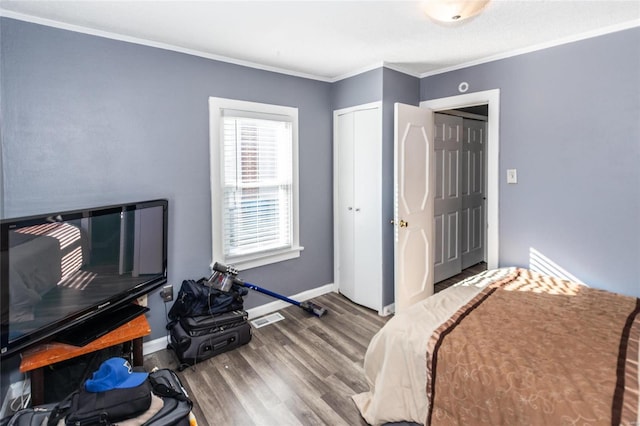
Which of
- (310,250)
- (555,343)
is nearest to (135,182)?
(310,250)

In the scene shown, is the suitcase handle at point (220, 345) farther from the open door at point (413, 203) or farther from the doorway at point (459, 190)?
the doorway at point (459, 190)

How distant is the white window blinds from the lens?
293 cm

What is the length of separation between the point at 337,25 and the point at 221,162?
Result: 1.39 m

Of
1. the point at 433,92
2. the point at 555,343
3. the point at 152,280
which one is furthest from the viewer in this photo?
the point at 433,92

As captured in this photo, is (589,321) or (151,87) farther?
(151,87)

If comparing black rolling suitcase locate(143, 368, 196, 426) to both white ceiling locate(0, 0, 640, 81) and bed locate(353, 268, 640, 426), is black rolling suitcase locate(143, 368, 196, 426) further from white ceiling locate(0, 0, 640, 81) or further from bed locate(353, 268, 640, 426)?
white ceiling locate(0, 0, 640, 81)

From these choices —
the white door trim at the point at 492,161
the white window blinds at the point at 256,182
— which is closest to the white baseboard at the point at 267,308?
the white window blinds at the point at 256,182

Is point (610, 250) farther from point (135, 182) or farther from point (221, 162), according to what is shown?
point (135, 182)

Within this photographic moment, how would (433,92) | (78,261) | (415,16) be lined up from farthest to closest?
1. (433,92)
2. (415,16)
3. (78,261)

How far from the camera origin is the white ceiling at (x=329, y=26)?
1967 millimetres

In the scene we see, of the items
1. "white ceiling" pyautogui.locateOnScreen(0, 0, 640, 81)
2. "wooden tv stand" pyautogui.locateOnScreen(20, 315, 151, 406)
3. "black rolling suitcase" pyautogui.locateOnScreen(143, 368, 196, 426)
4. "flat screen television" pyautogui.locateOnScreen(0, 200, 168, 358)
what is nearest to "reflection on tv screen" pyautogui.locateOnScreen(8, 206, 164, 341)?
"flat screen television" pyautogui.locateOnScreen(0, 200, 168, 358)

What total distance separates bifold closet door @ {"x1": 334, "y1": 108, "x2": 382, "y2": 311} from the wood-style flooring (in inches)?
17.0

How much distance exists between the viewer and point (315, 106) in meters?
3.47

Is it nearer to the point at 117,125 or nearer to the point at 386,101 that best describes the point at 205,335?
the point at 117,125
